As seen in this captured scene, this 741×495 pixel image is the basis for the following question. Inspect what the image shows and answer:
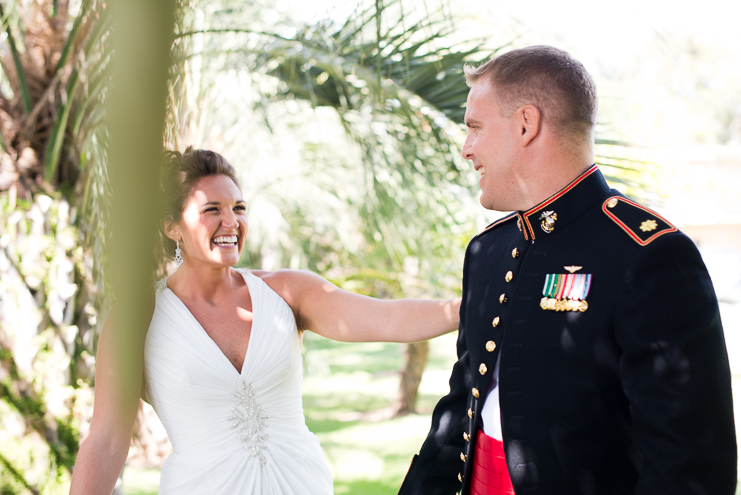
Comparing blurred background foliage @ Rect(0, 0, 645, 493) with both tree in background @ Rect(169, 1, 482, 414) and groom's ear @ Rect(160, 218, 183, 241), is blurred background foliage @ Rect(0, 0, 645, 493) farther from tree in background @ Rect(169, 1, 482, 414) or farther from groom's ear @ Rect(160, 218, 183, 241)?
groom's ear @ Rect(160, 218, 183, 241)

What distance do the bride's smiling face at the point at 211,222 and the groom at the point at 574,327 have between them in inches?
33.5

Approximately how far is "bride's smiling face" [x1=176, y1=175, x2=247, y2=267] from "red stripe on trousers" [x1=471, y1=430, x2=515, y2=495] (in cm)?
101

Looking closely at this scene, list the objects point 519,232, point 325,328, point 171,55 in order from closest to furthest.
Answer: point 171,55 < point 519,232 < point 325,328

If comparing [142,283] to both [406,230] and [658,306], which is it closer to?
[658,306]

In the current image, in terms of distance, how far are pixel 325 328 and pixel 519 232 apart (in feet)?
2.91

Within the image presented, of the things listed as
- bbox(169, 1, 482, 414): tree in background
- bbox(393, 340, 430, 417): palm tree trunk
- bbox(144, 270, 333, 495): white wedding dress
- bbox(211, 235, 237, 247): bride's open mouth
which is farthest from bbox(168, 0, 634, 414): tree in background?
bbox(393, 340, 430, 417): palm tree trunk

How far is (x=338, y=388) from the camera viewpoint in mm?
11273

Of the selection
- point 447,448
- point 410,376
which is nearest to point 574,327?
Answer: point 447,448

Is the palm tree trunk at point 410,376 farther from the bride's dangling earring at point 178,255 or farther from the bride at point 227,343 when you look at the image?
the bride's dangling earring at point 178,255

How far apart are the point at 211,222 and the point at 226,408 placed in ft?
2.05

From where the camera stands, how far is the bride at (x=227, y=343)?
2012mm

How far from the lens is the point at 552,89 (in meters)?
1.37

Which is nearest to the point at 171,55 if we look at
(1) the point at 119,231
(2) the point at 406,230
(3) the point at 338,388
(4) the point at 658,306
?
(1) the point at 119,231

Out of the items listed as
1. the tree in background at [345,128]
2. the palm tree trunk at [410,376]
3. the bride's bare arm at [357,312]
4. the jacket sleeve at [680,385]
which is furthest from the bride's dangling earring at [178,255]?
the palm tree trunk at [410,376]
